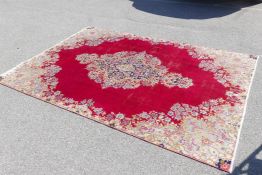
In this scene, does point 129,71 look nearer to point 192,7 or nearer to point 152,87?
point 152,87

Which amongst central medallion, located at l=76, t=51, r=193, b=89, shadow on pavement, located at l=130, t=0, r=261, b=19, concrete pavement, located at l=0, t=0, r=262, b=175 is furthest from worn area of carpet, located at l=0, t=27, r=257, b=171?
shadow on pavement, located at l=130, t=0, r=261, b=19

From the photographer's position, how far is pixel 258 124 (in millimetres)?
2705

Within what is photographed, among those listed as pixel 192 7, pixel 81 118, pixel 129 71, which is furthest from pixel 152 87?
pixel 192 7

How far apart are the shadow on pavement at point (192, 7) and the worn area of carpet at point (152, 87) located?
1.22 metres

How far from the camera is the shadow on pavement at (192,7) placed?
5.24 metres

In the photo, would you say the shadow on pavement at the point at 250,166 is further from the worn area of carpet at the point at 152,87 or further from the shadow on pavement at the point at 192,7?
the shadow on pavement at the point at 192,7

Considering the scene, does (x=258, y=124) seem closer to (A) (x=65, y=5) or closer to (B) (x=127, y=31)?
(B) (x=127, y=31)

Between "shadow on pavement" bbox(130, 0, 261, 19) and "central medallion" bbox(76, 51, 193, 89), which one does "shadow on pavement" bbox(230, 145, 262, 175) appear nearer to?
"central medallion" bbox(76, 51, 193, 89)

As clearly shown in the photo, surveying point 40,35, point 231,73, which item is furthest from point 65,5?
point 231,73

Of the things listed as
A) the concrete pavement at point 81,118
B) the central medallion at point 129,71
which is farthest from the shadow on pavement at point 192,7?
the central medallion at point 129,71

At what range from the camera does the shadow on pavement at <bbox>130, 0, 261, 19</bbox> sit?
5.24 meters

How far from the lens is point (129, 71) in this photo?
3717mm

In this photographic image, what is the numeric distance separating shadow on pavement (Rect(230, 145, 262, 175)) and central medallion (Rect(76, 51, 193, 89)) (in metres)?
1.22

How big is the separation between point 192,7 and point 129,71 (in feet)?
8.77
